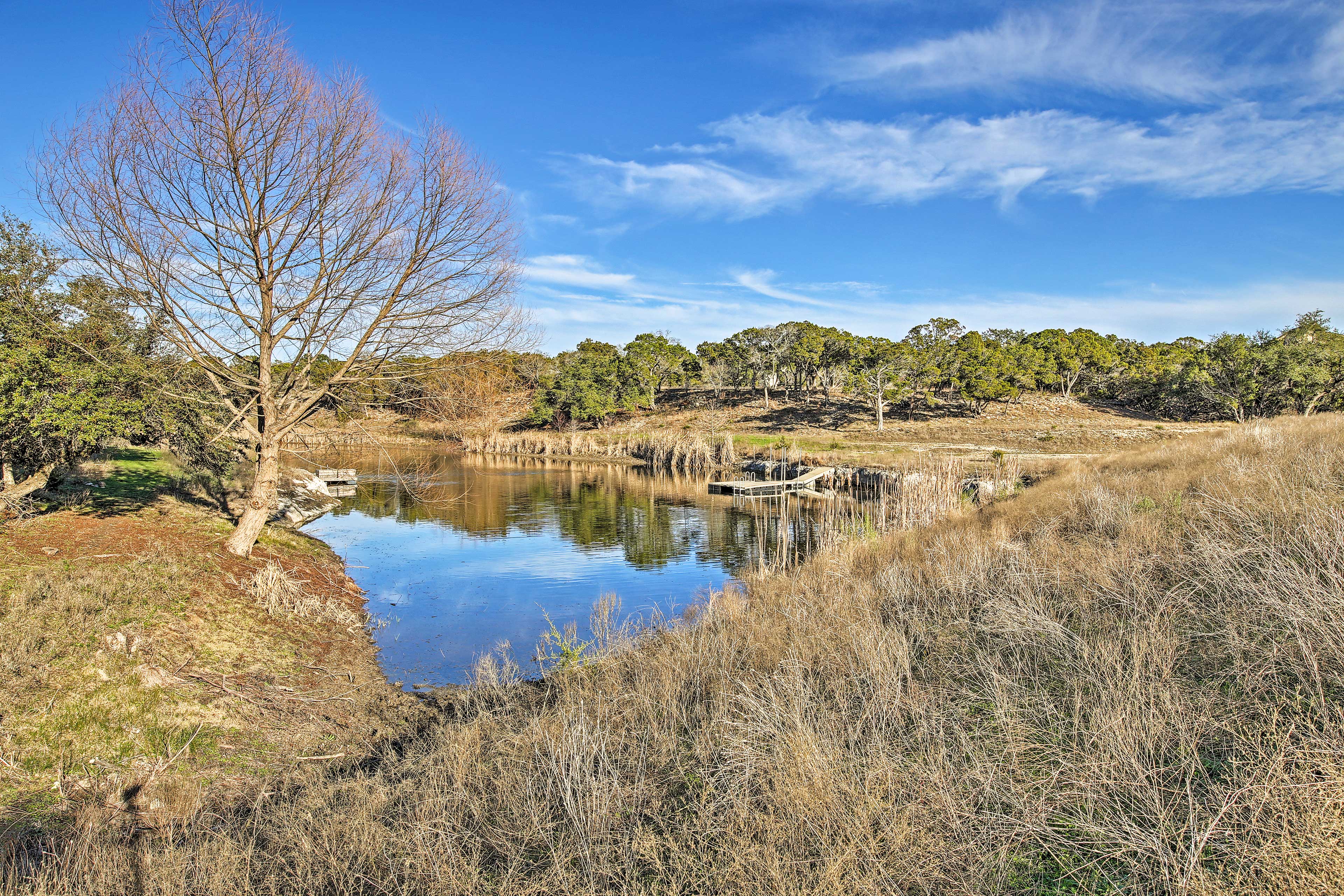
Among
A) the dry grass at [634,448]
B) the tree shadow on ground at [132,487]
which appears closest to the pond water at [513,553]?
the tree shadow on ground at [132,487]

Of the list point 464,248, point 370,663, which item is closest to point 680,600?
point 370,663

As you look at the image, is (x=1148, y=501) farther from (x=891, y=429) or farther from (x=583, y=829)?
(x=891, y=429)

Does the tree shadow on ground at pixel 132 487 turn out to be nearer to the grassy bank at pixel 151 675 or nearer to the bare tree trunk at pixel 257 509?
the grassy bank at pixel 151 675

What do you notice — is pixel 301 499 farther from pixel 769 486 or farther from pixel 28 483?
pixel 769 486

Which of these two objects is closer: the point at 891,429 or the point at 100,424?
the point at 100,424

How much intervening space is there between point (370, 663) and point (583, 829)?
6.94 m

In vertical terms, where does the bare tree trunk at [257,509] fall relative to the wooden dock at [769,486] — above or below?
above

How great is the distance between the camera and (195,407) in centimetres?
1122

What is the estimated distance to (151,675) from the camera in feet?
22.5

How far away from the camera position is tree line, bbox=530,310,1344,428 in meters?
40.8

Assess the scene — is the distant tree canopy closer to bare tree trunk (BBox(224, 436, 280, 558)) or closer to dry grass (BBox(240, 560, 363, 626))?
bare tree trunk (BBox(224, 436, 280, 558))

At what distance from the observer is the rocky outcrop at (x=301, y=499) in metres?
19.7

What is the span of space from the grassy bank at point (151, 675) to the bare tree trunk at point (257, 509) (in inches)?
10.7

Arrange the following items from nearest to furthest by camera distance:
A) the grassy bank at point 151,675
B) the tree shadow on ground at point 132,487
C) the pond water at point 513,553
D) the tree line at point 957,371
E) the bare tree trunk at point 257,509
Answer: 1. the grassy bank at point 151,675
2. the bare tree trunk at point 257,509
3. the pond water at point 513,553
4. the tree shadow on ground at point 132,487
5. the tree line at point 957,371
